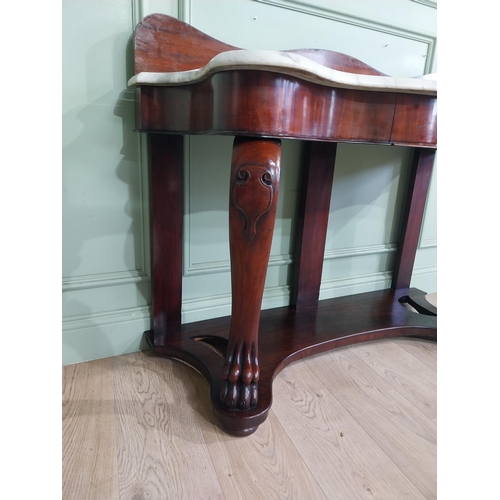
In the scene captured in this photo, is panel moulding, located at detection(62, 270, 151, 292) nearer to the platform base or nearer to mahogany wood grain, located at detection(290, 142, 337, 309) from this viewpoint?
the platform base

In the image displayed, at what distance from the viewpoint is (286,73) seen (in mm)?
556

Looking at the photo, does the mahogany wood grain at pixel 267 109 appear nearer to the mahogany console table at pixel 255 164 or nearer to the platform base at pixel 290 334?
the mahogany console table at pixel 255 164

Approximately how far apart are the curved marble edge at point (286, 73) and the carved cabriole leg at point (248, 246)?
0.37 feet

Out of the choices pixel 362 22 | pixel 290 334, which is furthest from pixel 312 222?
pixel 362 22

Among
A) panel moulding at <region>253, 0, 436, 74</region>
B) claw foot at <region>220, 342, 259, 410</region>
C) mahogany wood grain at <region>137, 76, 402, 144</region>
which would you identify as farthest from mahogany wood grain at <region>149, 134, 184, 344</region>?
panel moulding at <region>253, 0, 436, 74</region>

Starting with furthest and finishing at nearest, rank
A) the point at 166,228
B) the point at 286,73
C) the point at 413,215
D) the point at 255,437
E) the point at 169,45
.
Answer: the point at 413,215 < the point at 166,228 < the point at 169,45 < the point at 255,437 < the point at 286,73

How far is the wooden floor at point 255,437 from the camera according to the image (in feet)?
1.96

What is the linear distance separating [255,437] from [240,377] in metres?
0.12

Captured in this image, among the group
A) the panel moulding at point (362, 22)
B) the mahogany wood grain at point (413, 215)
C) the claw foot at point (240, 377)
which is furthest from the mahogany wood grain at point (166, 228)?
the mahogany wood grain at point (413, 215)

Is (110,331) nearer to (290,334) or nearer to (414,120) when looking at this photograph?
(290,334)

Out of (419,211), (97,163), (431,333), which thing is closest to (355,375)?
(431,333)

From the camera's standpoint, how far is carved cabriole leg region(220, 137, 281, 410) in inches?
23.5

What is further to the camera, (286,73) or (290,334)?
(290,334)
